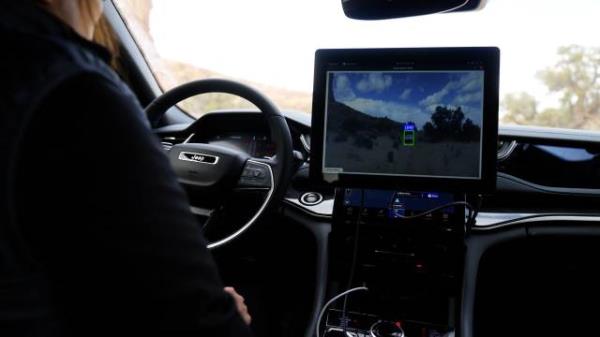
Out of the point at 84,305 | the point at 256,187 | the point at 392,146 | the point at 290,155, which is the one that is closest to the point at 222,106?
the point at 256,187

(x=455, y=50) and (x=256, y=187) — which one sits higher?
(x=455, y=50)

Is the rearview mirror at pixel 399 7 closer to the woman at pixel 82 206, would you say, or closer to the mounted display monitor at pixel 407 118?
the mounted display monitor at pixel 407 118

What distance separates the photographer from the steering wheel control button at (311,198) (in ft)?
7.64

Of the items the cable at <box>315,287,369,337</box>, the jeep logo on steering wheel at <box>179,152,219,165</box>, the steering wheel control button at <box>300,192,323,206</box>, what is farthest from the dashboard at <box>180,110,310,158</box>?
the cable at <box>315,287,369,337</box>

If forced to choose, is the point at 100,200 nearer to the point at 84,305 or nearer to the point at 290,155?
the point at 84,305

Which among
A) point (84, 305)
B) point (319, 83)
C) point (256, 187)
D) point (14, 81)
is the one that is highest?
point (319, 83)

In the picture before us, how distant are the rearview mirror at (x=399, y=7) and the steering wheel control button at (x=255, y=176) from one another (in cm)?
64

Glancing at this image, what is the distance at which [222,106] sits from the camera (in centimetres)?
277

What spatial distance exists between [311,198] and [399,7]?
3.31 ft

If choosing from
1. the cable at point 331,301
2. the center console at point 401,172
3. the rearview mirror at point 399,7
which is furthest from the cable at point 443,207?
the rearview mirror at point 399,7

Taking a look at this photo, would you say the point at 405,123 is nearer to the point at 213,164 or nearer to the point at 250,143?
the point at 213,164

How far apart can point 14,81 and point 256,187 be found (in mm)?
1411

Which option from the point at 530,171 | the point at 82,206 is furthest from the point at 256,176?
the point at 82,206

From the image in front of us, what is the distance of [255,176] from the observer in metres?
2.03
